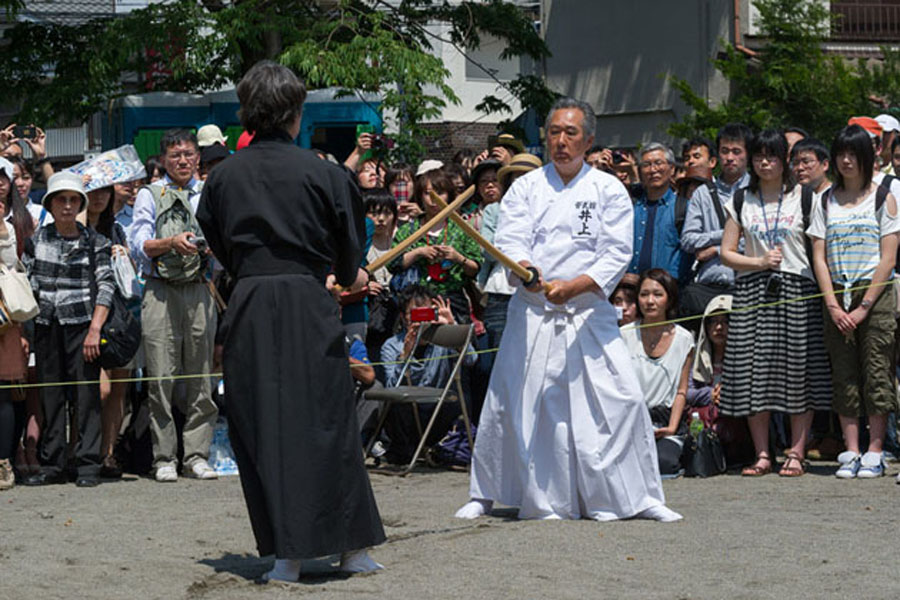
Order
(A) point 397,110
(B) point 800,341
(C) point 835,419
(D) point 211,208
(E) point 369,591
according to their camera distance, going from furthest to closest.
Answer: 1. (A) point 397,110
2. (C) point 835,419
3. (B) point 800,341
4. (D) point 211,208
5. (E) point 369,591

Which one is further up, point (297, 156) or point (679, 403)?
point (297, 156)

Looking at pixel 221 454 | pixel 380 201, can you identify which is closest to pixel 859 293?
pixel 380 201

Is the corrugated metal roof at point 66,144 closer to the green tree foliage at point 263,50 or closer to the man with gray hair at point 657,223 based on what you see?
the green tree foliage at point 263,50

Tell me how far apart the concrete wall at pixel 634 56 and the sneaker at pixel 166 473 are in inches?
596

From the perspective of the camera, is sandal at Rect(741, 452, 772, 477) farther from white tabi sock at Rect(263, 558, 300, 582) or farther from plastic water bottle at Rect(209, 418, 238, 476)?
white tabi sock at Rect(263, 558, 300, 582)

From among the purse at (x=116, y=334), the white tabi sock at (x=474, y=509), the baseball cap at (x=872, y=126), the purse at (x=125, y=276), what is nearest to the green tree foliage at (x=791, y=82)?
the baseball cap at (x=872, y=126)

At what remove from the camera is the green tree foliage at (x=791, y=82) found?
62.7 ft

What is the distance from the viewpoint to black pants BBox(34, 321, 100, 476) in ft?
31.3

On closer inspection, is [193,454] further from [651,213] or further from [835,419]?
[835,419]

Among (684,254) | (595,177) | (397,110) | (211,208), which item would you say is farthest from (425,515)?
(397,110)

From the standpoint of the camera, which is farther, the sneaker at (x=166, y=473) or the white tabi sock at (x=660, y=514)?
the sneaker at (x=166, y=473)

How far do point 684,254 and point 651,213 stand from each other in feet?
1.23

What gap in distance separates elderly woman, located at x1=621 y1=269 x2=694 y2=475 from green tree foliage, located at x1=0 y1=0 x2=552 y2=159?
629 cm

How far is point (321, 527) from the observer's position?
5.93 metres
